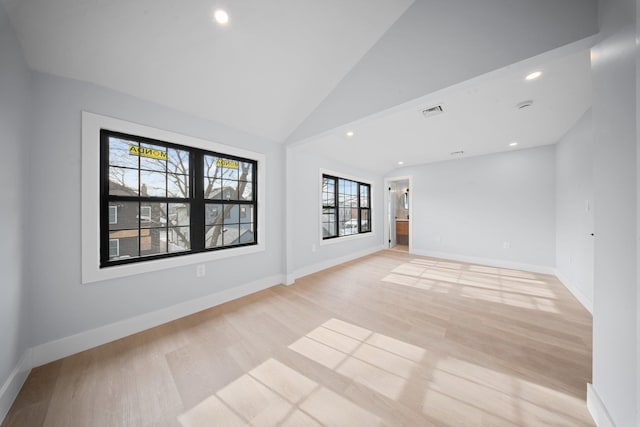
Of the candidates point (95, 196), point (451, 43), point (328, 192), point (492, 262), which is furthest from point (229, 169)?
point (492, 262)

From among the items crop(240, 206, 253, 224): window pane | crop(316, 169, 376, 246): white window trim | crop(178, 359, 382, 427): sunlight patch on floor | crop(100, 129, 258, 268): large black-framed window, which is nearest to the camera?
crop(178, 359, 382, 427): sunlight patch on floor

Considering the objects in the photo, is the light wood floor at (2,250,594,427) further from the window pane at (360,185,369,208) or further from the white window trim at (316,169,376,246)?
the window pane at (360,185,369,208)

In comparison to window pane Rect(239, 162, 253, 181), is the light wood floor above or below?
below

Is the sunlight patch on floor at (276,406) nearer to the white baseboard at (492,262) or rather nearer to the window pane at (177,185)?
the window pane at (177,185)

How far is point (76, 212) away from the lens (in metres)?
1.69

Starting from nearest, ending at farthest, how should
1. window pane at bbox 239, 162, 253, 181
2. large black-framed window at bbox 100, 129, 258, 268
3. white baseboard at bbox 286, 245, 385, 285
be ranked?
large black-framed window at bbox 100, 129, 258, 268, window pane at bbox 239, 162, 253, 181, white baseboard at bbox 286, 245, 385, 285

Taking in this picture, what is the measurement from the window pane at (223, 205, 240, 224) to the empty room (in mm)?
29

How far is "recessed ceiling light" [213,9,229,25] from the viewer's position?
5.30 feet

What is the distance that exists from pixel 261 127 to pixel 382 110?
158 centimetres

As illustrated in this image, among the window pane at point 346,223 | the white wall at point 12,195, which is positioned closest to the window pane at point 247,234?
the white wall at point 12,195

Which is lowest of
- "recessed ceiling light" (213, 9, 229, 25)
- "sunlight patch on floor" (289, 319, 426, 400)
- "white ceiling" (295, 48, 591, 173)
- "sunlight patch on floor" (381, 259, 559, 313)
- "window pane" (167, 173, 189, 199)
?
"sunlight patch on floor" (289, 319, 426, 400)

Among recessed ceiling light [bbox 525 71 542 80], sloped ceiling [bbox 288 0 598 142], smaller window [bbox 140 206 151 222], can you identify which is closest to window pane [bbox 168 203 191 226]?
smaller window [bbox 140 206 151 222]

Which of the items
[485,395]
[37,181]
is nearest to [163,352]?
[37,181]

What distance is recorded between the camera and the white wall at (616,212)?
901mm
